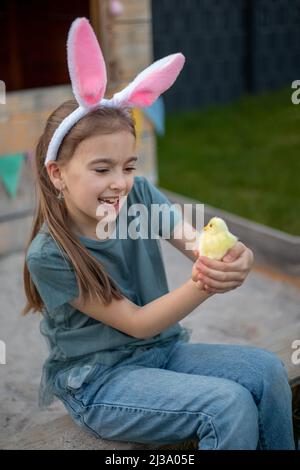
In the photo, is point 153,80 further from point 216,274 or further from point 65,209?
point 216,274

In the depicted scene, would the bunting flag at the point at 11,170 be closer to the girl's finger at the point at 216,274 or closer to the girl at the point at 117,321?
the girl at the point at 117,321

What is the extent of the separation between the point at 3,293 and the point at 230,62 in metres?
5.40

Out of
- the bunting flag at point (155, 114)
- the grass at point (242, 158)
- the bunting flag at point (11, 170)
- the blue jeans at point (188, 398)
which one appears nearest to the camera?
the blue jeans at point (188, 398)

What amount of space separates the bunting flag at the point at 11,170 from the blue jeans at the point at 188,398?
6.52 ft

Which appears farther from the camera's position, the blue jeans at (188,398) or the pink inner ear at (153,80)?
the pink inner ear at (153,80)

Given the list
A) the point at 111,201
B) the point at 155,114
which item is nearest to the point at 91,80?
the point at 111,201

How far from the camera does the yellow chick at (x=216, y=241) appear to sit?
1477 millimetres

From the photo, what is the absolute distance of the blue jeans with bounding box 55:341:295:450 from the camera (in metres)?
1.44

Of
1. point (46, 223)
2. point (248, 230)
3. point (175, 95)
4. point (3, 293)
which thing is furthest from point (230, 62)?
point (46, 223)

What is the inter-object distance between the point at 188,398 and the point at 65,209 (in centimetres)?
53

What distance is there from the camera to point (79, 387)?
162 centimetres

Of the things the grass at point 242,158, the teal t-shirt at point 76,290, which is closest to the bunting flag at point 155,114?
the grass at point 242,158

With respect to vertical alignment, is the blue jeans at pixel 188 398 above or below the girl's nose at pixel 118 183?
below
